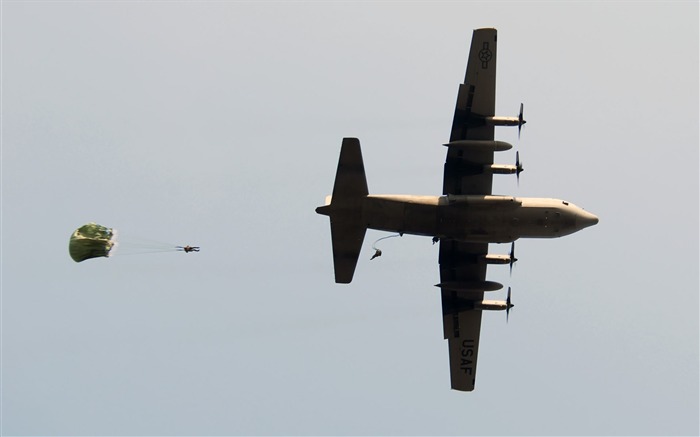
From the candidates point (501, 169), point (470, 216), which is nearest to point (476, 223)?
point (470, 216)

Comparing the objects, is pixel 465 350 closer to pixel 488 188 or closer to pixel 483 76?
pixel 488 188

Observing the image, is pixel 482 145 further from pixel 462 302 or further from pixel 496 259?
pixel 462 302

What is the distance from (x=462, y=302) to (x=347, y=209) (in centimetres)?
1003

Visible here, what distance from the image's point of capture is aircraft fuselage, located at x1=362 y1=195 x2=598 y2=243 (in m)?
49.3

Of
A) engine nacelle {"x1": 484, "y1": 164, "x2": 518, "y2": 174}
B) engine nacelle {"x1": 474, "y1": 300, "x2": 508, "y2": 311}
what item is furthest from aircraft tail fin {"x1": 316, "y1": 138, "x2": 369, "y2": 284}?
engine nacelle {"x1": 474, "y1": 300, "x2": 508, "y2": 311}

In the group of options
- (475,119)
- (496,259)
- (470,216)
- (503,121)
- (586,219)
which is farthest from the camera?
(496,259)

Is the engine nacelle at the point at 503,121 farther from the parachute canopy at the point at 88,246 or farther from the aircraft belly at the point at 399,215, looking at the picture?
the parachute canopy at the point at 88,246

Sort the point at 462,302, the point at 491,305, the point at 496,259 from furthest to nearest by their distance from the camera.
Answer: the point at 462,302
the point at 491,305
the point at 496,259

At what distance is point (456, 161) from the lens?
166 ft

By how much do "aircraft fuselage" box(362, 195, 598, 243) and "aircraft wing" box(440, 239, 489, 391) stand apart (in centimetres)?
345

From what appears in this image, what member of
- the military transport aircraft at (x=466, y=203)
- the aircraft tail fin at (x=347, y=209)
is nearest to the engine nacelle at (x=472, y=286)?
the military transport aircraft at (x=466, y=203)

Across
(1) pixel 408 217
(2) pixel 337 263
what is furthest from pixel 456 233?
(2) pixel 337 263

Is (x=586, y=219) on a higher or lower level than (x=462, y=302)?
higher

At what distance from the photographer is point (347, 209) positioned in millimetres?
49125
